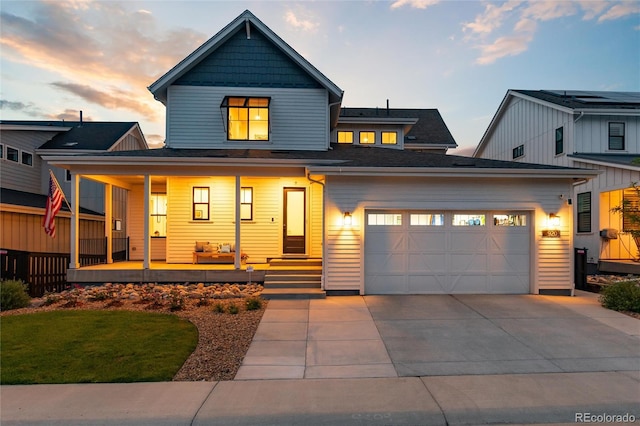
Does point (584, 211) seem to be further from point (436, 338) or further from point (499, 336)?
point (436, 338)

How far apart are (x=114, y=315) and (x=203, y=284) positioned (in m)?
3.25

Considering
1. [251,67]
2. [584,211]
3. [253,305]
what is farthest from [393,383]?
[584,211]

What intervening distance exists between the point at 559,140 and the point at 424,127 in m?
8.24

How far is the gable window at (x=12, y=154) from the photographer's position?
57.7 feet

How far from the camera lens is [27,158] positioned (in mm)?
18625

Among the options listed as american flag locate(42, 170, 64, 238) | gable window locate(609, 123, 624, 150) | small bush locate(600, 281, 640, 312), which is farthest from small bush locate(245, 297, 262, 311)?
gable window locate(609, 123, 624, 150)

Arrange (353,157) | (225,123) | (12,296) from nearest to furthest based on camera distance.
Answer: (12,296), (353,157), (225,123)

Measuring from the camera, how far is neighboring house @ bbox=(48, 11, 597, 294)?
34.0 feet

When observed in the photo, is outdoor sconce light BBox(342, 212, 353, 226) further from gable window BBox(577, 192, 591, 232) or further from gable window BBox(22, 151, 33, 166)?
gable window BBox(22, 151, 33, 166)

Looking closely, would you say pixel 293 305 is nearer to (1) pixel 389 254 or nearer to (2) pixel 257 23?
(1) pixel 389 254

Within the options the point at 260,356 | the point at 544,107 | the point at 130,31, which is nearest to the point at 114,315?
the point at 260,356

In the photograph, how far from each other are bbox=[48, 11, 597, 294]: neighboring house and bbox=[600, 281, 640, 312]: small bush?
4.52 ft

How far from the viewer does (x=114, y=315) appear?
7988 mm

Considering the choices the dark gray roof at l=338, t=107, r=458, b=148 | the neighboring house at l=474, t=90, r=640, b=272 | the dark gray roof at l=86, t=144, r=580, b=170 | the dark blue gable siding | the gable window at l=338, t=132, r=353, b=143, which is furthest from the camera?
the dark gray roof at l=338, t=107, r=458, b=148
